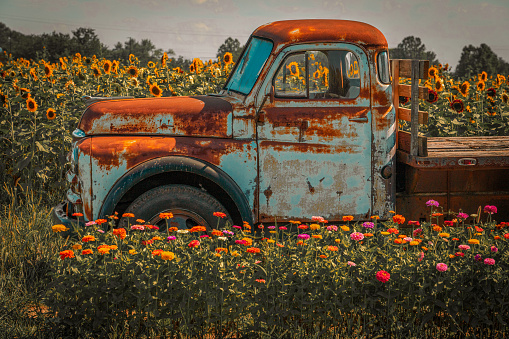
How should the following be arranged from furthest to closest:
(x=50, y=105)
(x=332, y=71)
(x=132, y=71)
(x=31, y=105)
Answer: (x=132, y=71), (x=50, y=105), (x=31, y=105), (x=332, y=71)

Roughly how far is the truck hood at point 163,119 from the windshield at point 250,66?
0.26 metres

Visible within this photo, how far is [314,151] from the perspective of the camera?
4625mm

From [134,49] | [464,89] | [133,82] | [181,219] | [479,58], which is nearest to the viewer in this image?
[181,219]

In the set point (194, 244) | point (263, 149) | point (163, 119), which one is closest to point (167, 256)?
point (194, 244)

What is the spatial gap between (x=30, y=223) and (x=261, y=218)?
7.31 feet

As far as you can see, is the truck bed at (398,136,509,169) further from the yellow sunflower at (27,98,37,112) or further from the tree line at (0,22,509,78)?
the tree line at (0,22,509,78)

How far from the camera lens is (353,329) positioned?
3578 mm

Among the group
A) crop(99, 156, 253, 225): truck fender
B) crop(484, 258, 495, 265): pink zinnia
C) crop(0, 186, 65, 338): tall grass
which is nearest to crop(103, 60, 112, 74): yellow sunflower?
crop(0, 186, 65, 338): tall grass

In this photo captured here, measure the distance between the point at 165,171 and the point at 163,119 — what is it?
0.50m

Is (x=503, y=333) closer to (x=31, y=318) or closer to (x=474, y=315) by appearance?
(x=474, y=315)

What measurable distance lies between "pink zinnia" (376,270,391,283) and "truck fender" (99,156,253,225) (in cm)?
145

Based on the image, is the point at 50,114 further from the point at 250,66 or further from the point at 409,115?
the point at 409,115

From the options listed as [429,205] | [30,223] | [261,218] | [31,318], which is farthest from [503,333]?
[30,223]

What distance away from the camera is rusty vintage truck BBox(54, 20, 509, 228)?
4527 millimetres
